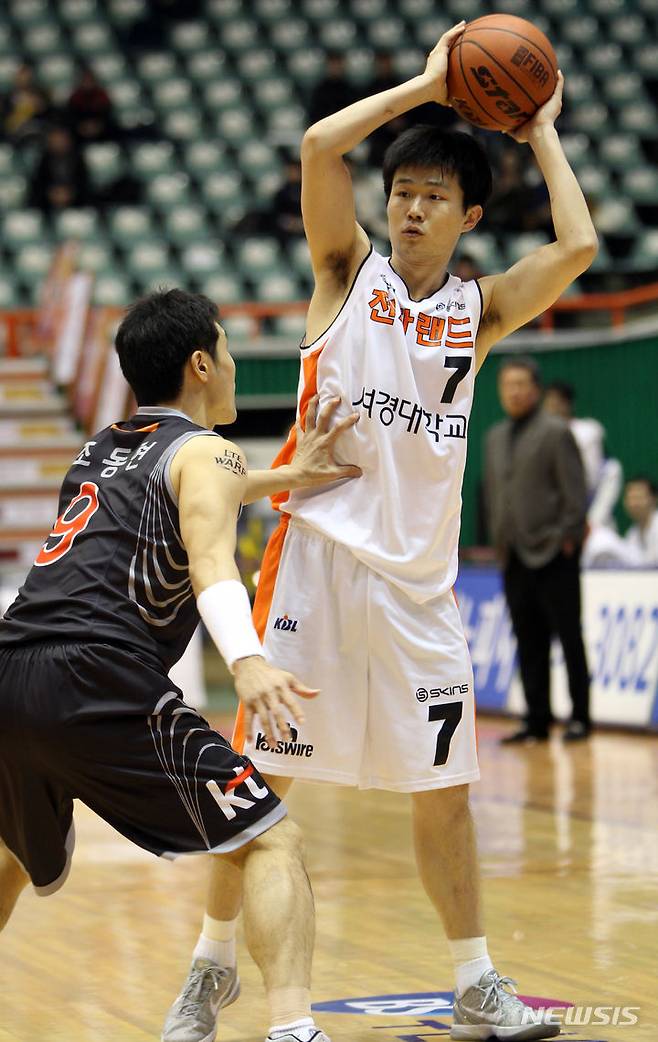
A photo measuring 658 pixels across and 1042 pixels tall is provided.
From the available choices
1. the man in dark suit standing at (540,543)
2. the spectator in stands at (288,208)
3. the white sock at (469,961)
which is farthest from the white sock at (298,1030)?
the spectator in stands at (288,208)

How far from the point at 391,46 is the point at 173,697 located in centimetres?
1852

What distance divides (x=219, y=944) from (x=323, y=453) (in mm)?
1108

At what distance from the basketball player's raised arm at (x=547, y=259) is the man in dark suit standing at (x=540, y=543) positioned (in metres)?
5.17

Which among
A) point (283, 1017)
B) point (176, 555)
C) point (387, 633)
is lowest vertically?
point (283, 1017)

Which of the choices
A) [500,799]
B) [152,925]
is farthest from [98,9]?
[152,925]

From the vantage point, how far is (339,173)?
3543mm

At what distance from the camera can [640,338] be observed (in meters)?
14.9

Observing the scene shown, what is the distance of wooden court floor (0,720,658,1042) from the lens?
3664 millimetres

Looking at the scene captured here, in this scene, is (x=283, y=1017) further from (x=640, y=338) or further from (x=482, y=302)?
(x=640, y=338)

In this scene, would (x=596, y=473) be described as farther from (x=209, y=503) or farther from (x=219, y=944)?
(x=209, y=503)

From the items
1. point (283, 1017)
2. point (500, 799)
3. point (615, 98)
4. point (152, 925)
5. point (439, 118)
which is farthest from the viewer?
point (615, 98)

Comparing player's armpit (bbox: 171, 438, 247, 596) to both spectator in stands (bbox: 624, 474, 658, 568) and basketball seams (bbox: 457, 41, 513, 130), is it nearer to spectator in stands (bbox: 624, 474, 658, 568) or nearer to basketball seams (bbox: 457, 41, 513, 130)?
basketball seams (bbox: 457, 41, 513, 130)

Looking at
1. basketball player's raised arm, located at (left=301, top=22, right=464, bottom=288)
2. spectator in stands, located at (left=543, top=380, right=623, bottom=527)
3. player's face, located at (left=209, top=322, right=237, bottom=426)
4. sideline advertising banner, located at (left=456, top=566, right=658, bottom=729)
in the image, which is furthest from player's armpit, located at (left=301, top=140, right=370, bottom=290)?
spectator in stands, located at (left=543, top=380, right=623, bottom=527)

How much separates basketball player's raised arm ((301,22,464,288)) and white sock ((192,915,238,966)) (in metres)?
1.45
